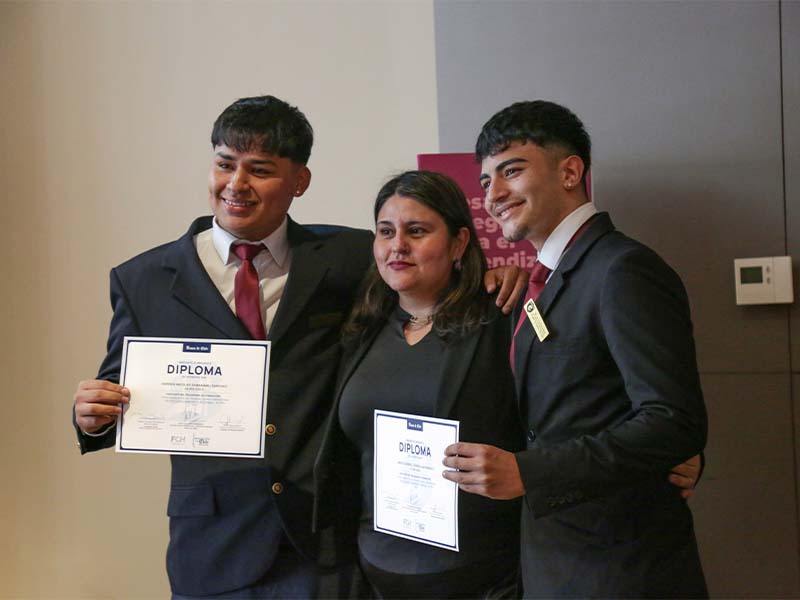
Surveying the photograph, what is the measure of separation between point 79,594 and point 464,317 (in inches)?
107

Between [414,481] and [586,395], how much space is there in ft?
1.42

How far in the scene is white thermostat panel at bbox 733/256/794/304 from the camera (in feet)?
8.73

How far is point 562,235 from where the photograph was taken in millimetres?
1808

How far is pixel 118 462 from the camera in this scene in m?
3.63

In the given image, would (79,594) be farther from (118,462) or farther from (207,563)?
(207,563)

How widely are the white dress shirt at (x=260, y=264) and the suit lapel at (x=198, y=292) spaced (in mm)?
42

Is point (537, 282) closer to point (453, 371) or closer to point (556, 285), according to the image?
point (556, 285)

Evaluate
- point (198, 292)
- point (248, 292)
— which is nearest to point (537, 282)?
point (248, 292)

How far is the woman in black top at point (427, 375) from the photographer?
1848 mm

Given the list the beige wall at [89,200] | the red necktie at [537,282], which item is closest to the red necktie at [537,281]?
the red necktie at [537,282]

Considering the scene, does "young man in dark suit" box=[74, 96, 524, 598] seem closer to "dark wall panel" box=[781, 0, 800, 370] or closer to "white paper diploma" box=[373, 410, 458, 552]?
"white paper diploma" box=[373, 410, 458, 552]

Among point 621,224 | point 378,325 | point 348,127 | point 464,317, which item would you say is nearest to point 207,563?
point 378,325

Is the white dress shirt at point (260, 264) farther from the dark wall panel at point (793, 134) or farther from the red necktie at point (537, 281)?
the dark wall panel at point (793, 134)

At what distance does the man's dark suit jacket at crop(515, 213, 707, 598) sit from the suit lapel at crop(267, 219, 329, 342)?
0.60 metres
